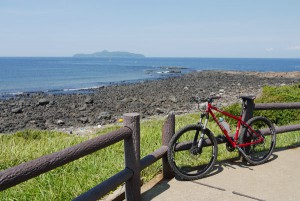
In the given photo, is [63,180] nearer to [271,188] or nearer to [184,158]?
[184,158]

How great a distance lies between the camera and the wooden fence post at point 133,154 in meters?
4.12

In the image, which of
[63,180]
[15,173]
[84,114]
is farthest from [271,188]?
[84,114]

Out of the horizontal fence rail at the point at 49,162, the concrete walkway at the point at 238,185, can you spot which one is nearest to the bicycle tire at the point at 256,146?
the concrete walkway at the point at 238,185

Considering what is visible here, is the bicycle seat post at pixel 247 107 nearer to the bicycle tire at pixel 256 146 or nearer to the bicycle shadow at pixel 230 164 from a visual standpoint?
the bicycle tire at pixel 256 146

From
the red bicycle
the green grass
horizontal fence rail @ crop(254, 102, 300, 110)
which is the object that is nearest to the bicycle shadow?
the red bicycle

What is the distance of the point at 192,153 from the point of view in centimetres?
521

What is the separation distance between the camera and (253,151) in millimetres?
6441

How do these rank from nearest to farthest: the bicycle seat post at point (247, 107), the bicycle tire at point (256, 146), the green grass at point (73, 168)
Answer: the green grass at point (73, 168)
the bicycle tire at point (256, 146)
the bicycle seat post at point (247, 107)

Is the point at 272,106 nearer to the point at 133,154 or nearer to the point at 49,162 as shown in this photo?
the point at 133,154

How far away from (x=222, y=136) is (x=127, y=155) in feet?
7.08

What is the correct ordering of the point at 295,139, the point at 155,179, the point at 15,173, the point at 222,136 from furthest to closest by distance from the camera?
the point at 295,139 → the point at 222,136 → the point at 155,179 → the point at 15,173

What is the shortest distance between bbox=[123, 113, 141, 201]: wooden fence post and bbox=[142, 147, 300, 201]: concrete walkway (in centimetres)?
25

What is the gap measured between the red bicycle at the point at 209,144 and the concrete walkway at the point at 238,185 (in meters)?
0.18

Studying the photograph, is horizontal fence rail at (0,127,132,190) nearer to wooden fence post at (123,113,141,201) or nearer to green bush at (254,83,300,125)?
wooden fence post at (123,113,141,201)
